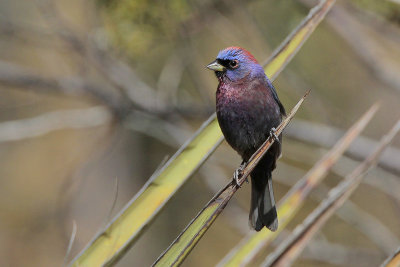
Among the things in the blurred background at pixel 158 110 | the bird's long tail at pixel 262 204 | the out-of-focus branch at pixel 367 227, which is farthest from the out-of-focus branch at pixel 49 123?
the bird's long tail at pixel 262 204

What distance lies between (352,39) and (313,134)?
0.74 m

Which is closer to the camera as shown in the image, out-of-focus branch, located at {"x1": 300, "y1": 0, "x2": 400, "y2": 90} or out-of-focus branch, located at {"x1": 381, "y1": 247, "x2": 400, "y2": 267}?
out-of-focus branch, located at {"x1": 381, "y1": 247, "x2": 400, "y2": 267}

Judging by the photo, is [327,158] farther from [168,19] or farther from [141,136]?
[141,136]

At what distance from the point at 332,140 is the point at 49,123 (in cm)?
209

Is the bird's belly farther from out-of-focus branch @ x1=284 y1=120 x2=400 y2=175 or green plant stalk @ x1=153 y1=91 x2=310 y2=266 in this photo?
out-of-focus branch @ x1=284 y1=120 x2=400 y2=175

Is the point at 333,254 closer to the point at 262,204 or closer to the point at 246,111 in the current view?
the point at 262,204

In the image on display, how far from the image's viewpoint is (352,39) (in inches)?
180

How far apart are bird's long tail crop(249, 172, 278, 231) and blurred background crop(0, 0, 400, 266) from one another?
62 cm

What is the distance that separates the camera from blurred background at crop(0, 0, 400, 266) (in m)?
4.42

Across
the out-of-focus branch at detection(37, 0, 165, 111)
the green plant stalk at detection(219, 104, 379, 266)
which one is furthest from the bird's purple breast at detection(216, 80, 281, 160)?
the out-of-focus branch at detection(37, 0, 165, 111)

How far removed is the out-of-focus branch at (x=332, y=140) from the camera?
4219mm

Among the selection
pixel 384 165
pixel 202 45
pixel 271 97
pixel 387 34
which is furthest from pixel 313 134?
pixel 202 45

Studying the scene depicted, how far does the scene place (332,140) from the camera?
14.1 ft

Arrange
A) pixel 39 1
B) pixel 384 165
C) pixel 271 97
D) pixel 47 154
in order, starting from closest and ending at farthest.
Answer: pixel 271 97 → pixel 384 165 → pixel 39 1 → pixel 47 154
